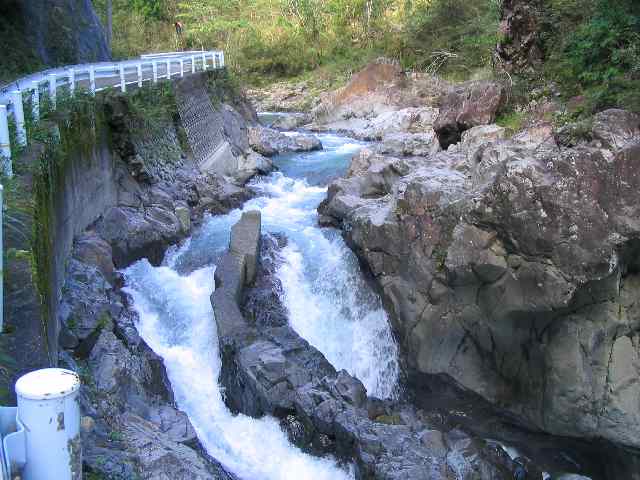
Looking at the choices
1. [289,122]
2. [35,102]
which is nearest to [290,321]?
[35,102]

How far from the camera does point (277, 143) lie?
24.2 meters

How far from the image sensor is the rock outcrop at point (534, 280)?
26.9 ft

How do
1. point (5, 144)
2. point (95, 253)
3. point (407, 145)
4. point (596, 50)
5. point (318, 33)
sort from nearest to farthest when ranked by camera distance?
1. point (5, 144)
2. point (95, 253)
3. point (596, 50)
4. point (407, 145)
5. point (318, 33)

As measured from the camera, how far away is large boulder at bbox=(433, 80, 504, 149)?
15539 millimetres

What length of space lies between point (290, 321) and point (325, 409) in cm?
241

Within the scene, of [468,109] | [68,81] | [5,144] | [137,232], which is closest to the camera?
[5,144]

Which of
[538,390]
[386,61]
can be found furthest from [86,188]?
[386,61]

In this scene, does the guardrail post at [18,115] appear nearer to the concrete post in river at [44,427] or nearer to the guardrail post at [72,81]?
the guardrail post at [72,81]

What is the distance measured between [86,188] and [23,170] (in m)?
3.96

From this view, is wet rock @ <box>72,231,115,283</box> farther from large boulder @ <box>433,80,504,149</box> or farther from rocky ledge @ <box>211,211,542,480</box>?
large boulder @ <box>433,80,504,149</box>

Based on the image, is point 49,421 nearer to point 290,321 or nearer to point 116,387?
point 116,387

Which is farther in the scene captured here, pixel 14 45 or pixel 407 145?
pixel 407 145

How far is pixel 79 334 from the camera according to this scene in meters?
8.06

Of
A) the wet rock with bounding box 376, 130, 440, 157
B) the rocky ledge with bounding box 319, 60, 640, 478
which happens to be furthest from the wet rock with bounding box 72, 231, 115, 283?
the wet rock with bounding box 376, 130, 440, 157
